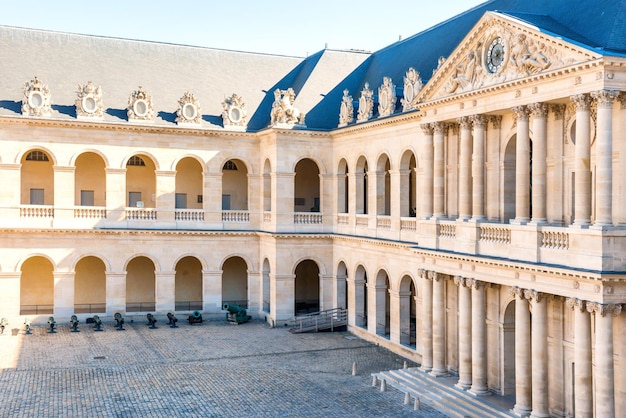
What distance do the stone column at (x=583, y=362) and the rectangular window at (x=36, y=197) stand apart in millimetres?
38339

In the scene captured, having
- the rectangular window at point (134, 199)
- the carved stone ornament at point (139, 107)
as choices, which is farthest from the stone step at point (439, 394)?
the rectangular window at point (134, 199)

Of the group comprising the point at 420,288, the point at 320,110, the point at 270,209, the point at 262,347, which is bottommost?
the point at 262,347

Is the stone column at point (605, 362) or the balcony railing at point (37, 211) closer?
the stone column at point (605, 362)

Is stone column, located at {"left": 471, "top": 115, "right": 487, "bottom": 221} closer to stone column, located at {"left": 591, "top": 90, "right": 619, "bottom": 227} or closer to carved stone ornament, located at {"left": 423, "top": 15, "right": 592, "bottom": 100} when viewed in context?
carved stone ornament, located at {"left": 423, "top": 15, "right": 592, "bottom": 100}

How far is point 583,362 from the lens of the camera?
2527 centimetres

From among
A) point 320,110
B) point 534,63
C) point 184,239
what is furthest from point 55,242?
point 534,63

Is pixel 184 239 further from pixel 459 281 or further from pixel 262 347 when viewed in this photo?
pixel 459 281

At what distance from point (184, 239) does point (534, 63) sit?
30.4 meters

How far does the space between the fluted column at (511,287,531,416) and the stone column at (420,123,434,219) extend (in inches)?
319

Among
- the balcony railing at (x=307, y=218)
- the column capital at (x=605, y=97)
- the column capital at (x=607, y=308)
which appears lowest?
the column capital at (x=607, y=308)

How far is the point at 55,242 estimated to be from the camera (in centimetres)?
4853

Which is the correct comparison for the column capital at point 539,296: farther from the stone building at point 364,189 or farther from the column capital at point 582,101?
the column capital at point 582,101

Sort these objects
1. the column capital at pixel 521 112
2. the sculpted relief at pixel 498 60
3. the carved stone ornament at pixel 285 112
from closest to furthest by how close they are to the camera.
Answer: the sculpted relief at pixel 498 60, the column capital at pixel 521 112, the carved stone ornament at pixel 285 112

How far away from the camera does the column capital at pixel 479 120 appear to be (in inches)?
1236
